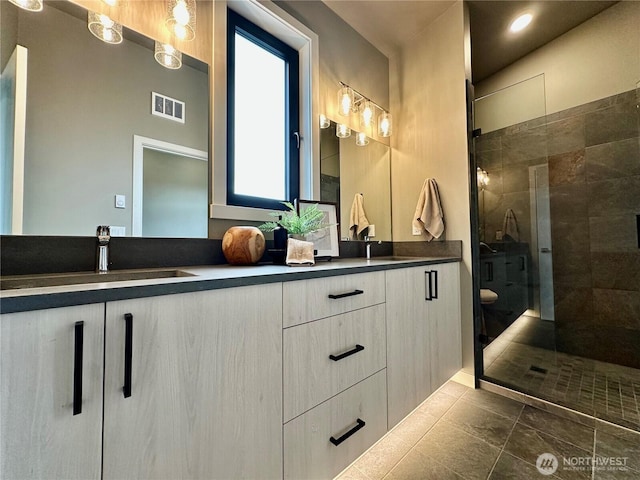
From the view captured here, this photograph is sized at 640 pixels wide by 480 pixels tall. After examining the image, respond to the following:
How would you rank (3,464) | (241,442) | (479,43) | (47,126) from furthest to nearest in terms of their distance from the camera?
(479,43) < (47,126) < (241,442) < (3,464)

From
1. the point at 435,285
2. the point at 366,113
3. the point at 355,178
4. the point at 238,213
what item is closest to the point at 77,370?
the point at 238,213

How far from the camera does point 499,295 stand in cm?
210

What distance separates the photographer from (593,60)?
7.06 ft

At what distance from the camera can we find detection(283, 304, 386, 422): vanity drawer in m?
0.91

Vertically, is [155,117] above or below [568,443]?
above

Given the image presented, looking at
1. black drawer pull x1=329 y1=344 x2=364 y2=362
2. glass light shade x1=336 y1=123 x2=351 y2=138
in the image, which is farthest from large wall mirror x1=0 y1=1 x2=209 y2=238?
glass light shade x1=336 y1=123 x2=351 y2=138

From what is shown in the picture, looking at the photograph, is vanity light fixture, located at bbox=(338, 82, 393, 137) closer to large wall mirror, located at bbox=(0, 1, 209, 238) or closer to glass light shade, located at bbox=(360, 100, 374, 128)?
glass light shade, located at bbox=(360, 100, 374, 128)

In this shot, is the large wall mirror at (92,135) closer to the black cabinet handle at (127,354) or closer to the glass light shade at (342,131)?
the black cabinet handle at (127,354)

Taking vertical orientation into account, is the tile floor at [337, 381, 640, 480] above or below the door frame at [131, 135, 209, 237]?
below

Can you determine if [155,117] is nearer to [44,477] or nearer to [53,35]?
[53,35]

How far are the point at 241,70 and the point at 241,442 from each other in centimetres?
179

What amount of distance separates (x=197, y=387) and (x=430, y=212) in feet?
6.02

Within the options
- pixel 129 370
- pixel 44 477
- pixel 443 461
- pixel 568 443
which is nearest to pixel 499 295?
pixel 568 443

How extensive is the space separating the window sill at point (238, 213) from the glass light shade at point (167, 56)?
65 cm
